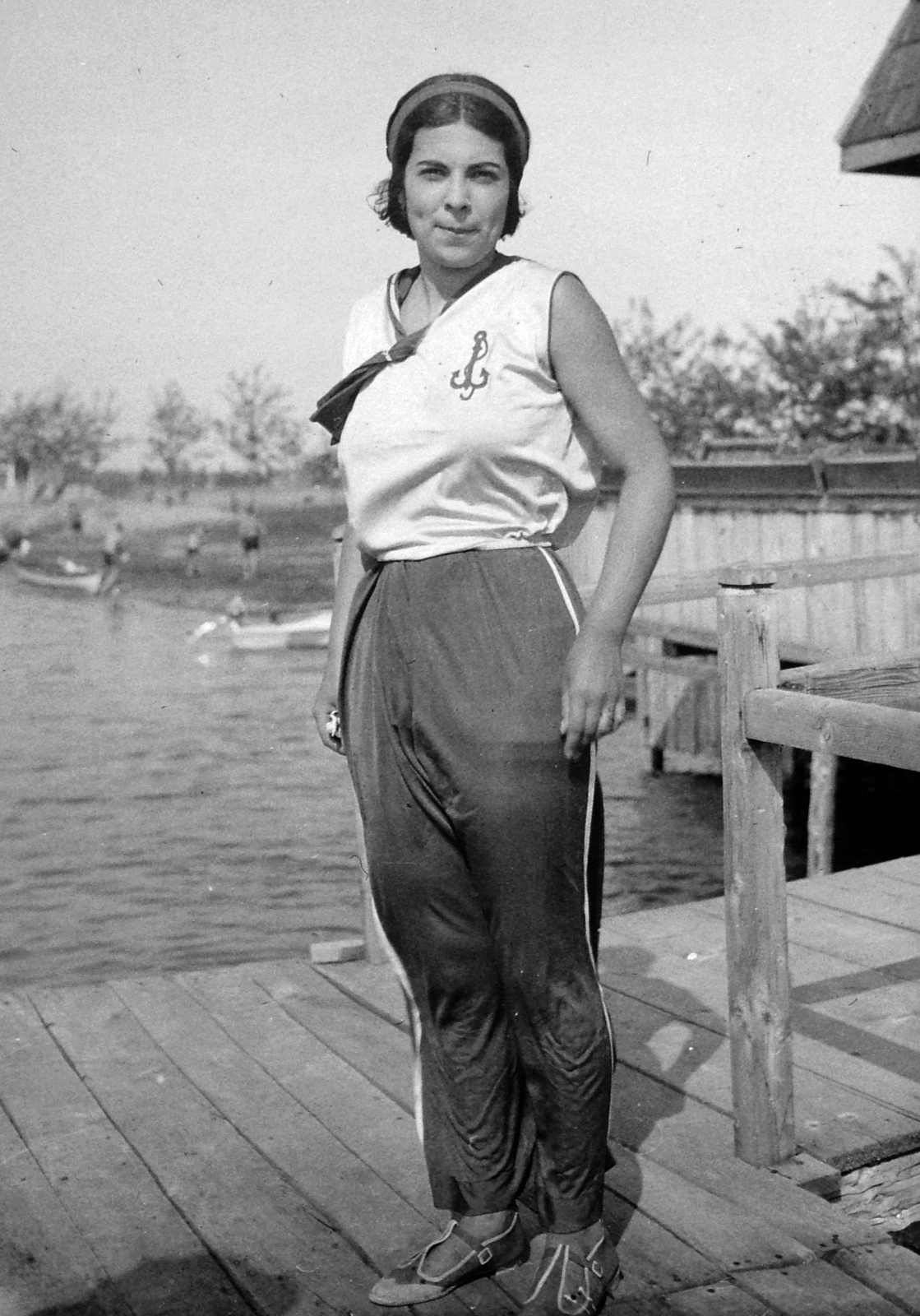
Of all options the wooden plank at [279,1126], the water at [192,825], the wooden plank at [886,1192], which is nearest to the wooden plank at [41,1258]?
the wooden plank at [279,1126]

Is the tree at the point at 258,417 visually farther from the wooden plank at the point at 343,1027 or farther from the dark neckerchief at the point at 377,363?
the dark neckerchief at the point at 377,363

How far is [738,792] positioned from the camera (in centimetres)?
282

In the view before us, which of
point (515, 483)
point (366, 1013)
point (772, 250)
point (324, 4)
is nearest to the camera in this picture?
point (515, 483)

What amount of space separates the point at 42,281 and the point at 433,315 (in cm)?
2495

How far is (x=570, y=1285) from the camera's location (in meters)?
2.25

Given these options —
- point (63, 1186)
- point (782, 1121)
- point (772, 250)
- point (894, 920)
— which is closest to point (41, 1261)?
point (63, 1186)

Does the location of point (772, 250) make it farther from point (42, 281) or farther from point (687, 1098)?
point (687, 1098)

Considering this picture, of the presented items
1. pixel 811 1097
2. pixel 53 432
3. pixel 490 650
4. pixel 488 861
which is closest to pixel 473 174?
pixel 490 650

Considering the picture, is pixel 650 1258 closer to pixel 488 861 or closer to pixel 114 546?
pixel 488 861

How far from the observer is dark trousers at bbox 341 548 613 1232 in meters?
2.13

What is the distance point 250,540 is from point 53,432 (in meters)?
6.31

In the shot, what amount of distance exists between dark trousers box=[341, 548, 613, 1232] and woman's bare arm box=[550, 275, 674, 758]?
57 millimetres

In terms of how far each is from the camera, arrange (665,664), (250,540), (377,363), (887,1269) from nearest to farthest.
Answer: (377,363)
(887,1269)
(665,664)
(250,540)

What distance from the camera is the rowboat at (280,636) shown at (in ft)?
113
